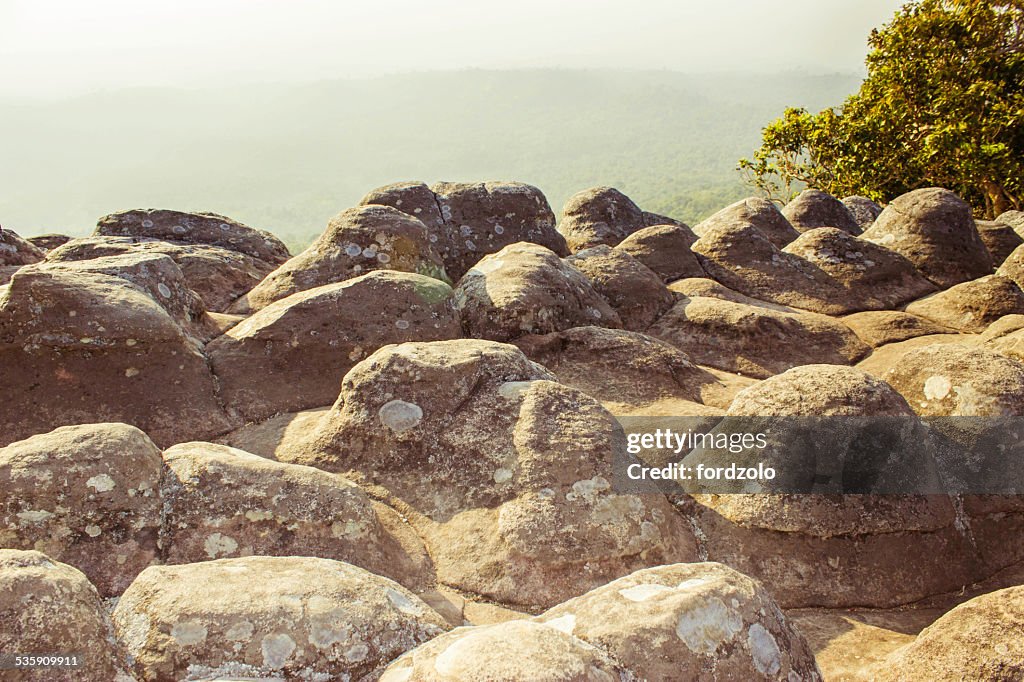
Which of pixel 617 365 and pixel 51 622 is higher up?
pixel 51 622

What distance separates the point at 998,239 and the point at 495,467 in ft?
31.8

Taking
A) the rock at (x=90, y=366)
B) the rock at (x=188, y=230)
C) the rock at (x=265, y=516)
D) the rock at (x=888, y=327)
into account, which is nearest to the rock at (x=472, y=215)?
the rock at (x=188, y=230)

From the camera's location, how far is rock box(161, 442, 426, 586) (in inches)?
144

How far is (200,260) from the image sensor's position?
27.7 ft

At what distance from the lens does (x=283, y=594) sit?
9.47ft

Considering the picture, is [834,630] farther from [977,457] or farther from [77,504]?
[77,504]

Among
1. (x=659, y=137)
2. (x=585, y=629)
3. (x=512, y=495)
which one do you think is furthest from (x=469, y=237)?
(x=659, y=137)

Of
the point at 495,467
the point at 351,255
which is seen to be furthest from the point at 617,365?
the point at 351,255

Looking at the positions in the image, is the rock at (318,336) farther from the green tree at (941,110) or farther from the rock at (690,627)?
the green tree at (941,110)

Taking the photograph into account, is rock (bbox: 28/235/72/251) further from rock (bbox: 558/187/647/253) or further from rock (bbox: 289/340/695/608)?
rock (bbox: 289/340/695/608)

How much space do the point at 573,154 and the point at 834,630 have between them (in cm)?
18234

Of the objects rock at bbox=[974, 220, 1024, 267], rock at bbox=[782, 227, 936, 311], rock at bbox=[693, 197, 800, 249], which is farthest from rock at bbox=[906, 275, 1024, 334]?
rock at bbox=[974, 220, 1024, 267]

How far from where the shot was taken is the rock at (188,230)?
9430 mm

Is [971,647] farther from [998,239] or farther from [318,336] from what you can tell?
[998,239]
